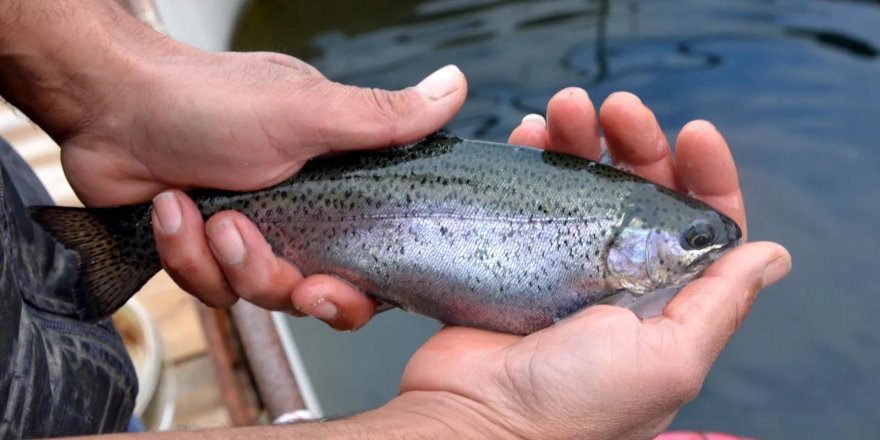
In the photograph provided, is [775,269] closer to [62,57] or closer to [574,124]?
[574,124]

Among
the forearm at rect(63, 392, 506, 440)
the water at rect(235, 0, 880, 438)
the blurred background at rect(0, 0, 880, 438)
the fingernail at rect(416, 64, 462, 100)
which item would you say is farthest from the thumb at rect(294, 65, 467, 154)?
the water at rect(235, 0, 880, 438)

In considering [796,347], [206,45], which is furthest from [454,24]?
[796,347]

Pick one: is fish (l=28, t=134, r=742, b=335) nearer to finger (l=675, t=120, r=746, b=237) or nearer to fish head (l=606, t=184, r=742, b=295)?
fish head (l=606, t=184, r=742, b=295)

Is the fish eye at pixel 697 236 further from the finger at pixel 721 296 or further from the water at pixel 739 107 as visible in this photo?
the water at pixel 739 107

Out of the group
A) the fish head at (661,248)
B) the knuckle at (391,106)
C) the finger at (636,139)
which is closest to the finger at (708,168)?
the finger at (636,139)

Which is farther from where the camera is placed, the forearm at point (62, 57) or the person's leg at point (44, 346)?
the forearm at point (62, 57)

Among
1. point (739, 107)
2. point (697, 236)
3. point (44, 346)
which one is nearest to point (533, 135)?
point (697, 236)
